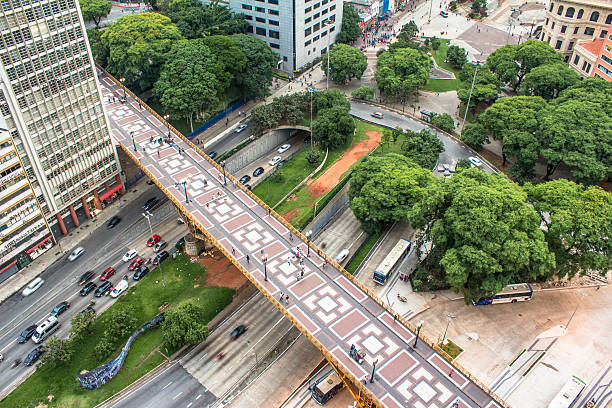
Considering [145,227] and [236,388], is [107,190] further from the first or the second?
[236,388]

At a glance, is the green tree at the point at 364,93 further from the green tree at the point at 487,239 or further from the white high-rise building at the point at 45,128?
the white high-rise building at the point at 45,128

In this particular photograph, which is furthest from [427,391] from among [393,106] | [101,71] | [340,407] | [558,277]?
[101,71]

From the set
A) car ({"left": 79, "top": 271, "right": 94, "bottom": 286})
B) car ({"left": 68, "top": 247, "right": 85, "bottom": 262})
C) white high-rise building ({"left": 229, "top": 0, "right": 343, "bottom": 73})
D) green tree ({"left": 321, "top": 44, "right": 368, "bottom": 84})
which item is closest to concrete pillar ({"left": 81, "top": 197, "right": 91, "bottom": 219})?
car ({"left": 68, "top": 247, "right": 85, "bottom": 262})

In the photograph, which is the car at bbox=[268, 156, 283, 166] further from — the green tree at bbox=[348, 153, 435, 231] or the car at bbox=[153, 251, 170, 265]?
the car at bbox=[153, 251, 170, 265]

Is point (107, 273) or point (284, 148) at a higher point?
point (284, 148)

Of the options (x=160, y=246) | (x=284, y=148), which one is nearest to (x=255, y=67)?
(x=284, y=148)

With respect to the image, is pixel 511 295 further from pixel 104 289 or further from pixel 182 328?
pixel 104 289
